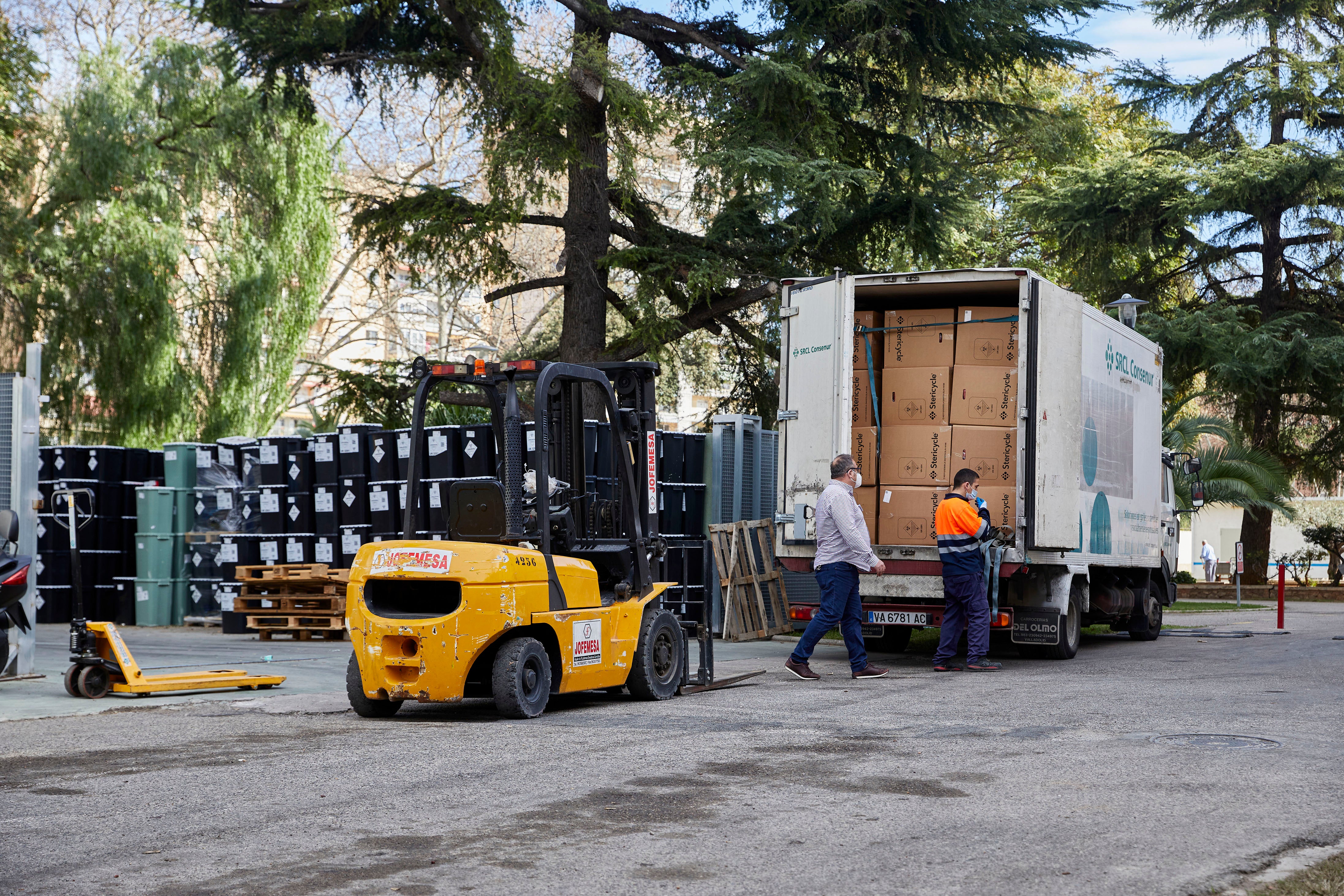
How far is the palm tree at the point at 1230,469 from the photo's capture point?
91.2 ft

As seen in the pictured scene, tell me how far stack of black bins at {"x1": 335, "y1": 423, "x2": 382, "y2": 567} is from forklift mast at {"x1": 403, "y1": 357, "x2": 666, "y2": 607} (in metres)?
5.18

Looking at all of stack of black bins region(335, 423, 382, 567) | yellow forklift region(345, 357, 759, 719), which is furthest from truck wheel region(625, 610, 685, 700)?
stack of black bins region(335, 423, 382, 567)

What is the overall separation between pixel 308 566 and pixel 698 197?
7610 millimetres

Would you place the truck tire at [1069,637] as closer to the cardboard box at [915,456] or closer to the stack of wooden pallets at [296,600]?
the cardboard box at [915,456]

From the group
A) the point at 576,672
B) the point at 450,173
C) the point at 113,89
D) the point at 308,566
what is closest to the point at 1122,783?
the point at 576,672

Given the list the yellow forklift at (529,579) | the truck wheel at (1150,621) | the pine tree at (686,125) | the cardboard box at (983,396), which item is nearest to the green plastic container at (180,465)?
the pine tree at (686,125)

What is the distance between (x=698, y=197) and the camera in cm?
1941

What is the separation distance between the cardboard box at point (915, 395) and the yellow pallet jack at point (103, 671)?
6.49 metres

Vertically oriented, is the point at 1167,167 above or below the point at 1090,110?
below

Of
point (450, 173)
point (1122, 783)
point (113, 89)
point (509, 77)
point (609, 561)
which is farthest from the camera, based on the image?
point (450, 173)

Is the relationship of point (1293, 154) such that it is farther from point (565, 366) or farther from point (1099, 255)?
point (565, 366)

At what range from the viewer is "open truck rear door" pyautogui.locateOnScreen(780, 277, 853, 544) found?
41.2 ft

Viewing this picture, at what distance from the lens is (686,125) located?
62.1 feet

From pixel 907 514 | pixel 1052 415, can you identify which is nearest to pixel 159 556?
pixel 907 514
